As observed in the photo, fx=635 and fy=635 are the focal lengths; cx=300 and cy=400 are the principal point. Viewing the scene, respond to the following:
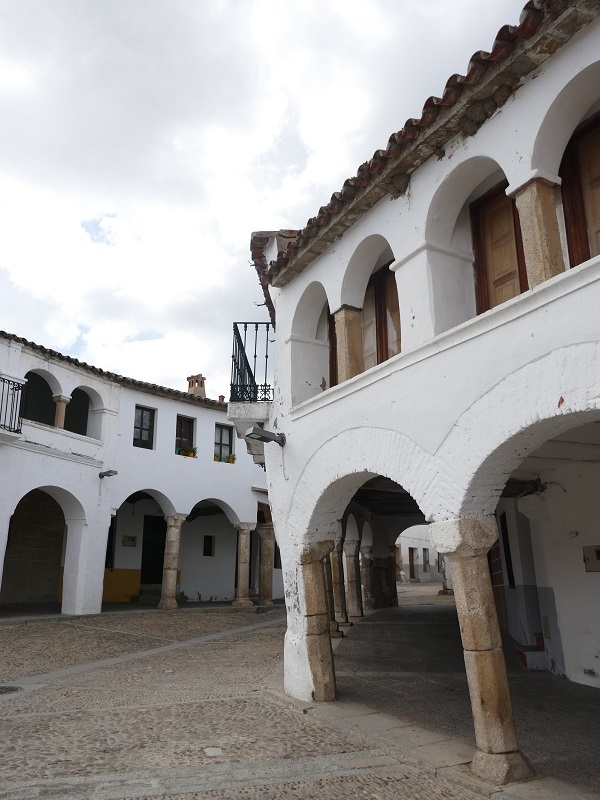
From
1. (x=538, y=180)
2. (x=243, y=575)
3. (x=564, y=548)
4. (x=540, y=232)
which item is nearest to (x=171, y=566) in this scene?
(x=243, y=575)

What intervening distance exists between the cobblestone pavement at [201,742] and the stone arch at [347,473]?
1.93 metres

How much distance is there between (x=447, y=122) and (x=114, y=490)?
14.4m

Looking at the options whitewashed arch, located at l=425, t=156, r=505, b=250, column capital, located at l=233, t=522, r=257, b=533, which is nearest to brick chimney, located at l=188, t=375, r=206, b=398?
column capital, located at l=233, t=522, r=257, b=533

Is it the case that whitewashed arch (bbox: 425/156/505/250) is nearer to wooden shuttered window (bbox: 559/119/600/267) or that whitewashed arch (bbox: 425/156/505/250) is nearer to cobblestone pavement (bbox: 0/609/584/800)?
wooden shuttered window (bbox: 559/119/600/267)

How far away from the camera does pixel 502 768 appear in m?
4.48

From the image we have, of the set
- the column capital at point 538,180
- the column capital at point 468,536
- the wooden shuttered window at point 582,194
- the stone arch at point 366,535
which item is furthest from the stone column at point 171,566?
the column capital at point 538,180

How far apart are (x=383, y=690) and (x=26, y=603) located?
13799 millimetres

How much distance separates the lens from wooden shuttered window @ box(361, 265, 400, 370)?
7078 millimetres

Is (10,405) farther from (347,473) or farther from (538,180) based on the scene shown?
(538,180)

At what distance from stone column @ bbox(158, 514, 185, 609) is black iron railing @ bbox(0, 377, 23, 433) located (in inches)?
234

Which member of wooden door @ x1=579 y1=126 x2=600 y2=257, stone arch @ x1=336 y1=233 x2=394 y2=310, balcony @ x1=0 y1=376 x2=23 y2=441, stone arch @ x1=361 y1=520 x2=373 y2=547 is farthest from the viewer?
stone arch @ x1=361 y1=520 x2=373 y2=547

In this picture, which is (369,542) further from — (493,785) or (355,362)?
(493,785)

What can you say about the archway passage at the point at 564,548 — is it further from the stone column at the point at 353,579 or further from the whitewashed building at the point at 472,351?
the stone column at the point at 353,579

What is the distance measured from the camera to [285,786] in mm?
4586
